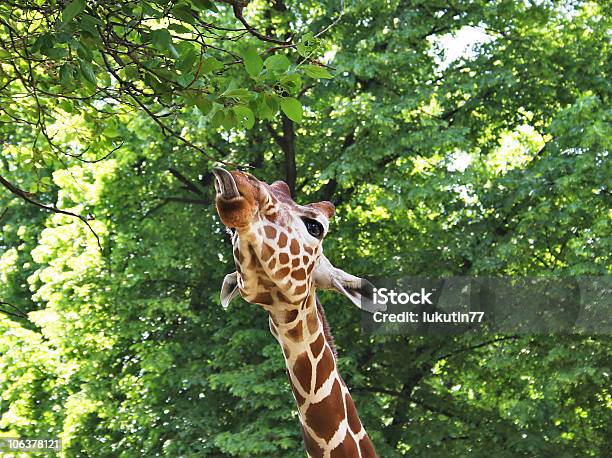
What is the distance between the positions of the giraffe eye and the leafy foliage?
7.52 metres

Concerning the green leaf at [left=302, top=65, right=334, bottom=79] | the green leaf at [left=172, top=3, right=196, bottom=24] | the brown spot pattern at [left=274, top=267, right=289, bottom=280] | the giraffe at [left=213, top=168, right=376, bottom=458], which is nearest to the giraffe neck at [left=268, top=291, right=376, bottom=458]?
the giraffe at [left=213, top=168, right=376, bottom=458]

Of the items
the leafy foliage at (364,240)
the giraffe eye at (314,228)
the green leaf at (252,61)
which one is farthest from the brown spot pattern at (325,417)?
the leafy foliage at (364,240)

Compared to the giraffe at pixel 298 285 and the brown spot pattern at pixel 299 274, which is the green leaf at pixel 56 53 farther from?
the brown spot pattern at pixel 299 274

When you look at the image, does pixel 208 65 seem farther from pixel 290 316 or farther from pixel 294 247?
Result: pixel 290 316

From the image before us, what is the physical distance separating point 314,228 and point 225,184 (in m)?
0.64

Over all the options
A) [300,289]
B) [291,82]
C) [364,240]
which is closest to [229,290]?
[300,289]

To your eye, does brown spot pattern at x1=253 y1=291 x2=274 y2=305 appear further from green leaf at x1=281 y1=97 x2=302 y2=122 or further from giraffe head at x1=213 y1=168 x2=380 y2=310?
green leaf at x1=281 y1=97 x2=302 y2=122

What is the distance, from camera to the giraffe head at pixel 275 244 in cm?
281

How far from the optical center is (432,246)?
1246 cm

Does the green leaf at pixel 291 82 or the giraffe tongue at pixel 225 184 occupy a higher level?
the green leaf at pixel 291 82

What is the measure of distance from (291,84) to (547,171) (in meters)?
8.30

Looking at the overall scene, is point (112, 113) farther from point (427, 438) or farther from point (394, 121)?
point (427, 438)

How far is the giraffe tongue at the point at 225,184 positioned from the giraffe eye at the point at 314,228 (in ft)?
1.78

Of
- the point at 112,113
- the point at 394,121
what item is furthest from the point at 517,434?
the point at 112,113
